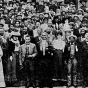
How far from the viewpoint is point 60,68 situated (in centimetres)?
1518

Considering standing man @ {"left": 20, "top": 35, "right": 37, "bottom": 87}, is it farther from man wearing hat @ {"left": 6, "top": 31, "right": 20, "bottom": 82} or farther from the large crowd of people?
man wearing hat @ {"left": 6, "top": 31, "right": 20, "bottom": 82}

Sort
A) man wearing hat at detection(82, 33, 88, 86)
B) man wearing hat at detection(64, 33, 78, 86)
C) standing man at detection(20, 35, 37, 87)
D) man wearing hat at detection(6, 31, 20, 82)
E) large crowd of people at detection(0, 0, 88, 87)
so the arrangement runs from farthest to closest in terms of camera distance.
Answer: man wearing hat at detection(6, 31, 20, 82) → man wearing hat at detection(82, 33, 88, 86) → man wearing hat at detection(64, 33, 78, 86) → large crowd of people at detection(0, 0, 88, 87) → standing man at detection(20, 35, 37, 87)

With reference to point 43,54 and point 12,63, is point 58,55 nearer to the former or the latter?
point 43,54

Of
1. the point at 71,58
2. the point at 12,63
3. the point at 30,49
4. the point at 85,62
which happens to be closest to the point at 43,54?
the point at 30,49

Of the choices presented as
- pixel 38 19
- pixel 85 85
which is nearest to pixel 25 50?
pixel 85 85

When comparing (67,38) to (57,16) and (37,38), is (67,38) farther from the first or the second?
(57,16)

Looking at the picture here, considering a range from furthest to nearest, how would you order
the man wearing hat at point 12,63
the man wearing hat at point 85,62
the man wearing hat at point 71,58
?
the man wearing hat at point 12,63 < the man wearing hat at point 85,62 < the man wearing hat at point 71,58

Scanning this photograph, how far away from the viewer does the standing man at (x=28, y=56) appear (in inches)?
572

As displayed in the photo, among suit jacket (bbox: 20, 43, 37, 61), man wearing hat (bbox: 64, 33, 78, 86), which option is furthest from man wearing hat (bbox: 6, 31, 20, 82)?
man wearing hat (bbox: 64, 33, 78, 86)

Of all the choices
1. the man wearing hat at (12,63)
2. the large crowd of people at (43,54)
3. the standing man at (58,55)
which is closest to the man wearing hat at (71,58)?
the large crowd of people at (43,54)

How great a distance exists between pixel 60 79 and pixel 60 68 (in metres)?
0.41

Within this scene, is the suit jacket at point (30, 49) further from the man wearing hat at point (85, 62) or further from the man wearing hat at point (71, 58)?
the man wearing hat at point (85, 62)

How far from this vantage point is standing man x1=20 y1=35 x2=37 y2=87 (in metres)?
14.5

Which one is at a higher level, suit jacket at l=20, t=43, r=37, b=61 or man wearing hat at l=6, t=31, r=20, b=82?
suit jacket at l=20, t=43, r=37, b=61
